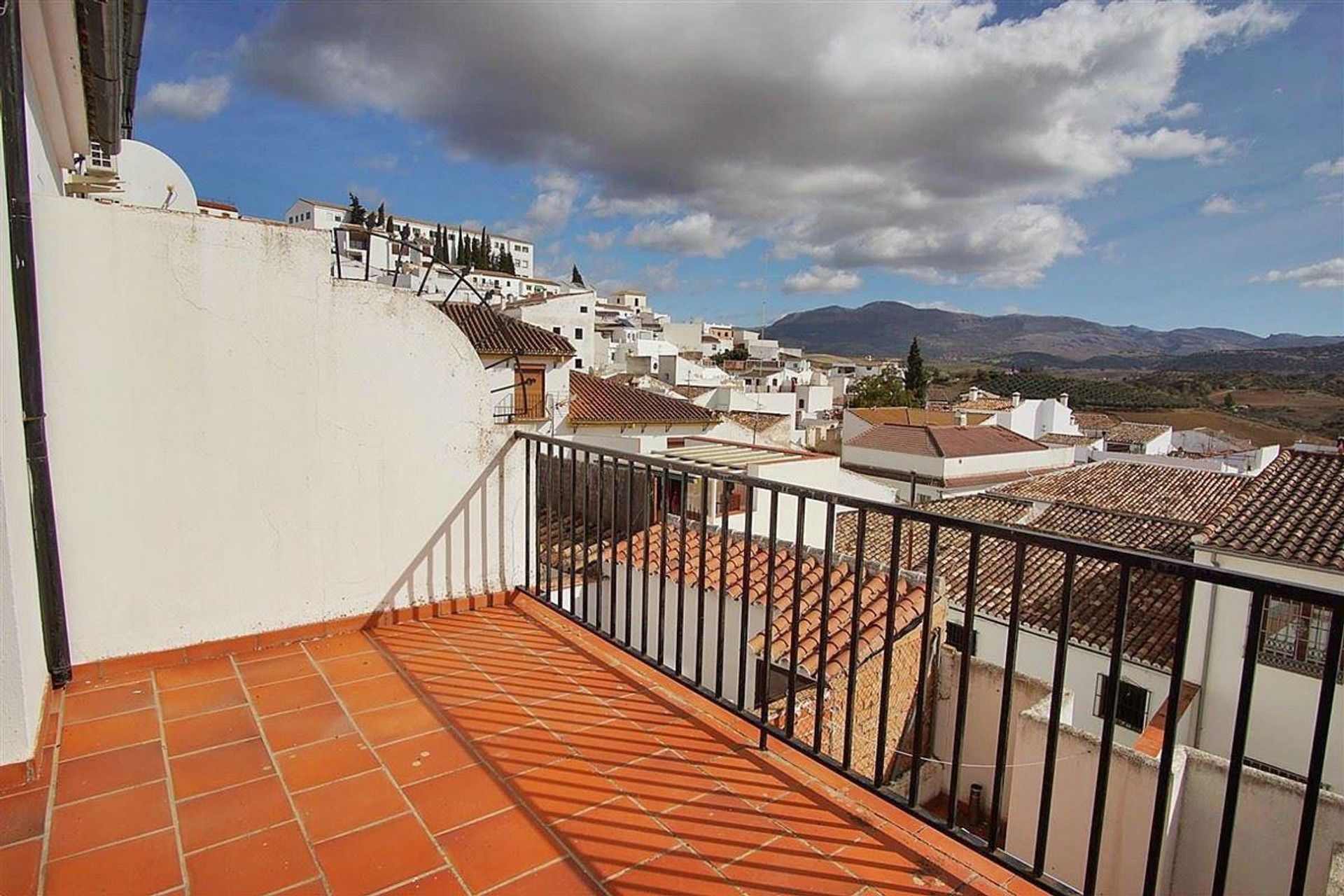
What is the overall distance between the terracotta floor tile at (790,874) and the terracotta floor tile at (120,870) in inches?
57.0

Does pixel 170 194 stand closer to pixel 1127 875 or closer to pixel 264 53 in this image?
pixel 264 53

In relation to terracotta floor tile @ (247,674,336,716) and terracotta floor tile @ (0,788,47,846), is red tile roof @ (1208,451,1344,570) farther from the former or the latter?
terracotta floor tile @ (0,788,47,846)

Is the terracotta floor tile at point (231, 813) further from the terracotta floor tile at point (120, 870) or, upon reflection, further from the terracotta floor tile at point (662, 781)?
the terracotta floor tile at point (662, 781)

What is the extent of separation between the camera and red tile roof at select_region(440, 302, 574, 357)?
2034cm

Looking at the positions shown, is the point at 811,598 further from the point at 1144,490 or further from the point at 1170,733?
the point at 1144,490

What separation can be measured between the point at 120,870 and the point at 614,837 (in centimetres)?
127

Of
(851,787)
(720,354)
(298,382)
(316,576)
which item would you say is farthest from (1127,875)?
(720,354)

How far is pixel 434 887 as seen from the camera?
1762 millimetres

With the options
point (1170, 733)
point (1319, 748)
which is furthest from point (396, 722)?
point (1319, 748)

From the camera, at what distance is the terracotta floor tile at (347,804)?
1.97m

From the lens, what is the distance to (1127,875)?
7141mm

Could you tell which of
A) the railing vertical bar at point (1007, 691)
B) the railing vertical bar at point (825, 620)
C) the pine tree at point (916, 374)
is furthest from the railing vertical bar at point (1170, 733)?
the pine tree at point (916, 374)

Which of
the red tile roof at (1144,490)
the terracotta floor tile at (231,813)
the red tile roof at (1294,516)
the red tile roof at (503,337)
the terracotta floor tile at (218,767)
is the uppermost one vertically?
the red tile roof at (503,337)

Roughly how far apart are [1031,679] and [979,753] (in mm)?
1200
